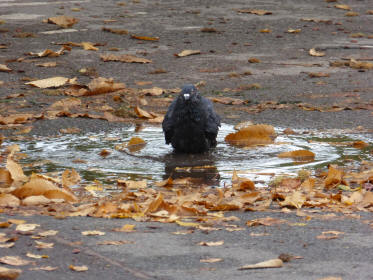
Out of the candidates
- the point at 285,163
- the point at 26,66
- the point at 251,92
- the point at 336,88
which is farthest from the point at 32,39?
the point at 285,163

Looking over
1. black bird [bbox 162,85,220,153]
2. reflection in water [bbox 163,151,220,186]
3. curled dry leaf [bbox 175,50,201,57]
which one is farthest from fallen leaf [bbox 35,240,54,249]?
curled dry leaf [bbox 175,50,201,57]

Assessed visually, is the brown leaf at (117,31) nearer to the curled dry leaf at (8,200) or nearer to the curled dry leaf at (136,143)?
the curled dry leaf at (136,143)

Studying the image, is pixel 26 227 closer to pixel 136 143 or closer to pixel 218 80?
pixel 136 143

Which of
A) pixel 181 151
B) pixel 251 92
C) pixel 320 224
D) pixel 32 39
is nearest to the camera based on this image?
pixel 320 224

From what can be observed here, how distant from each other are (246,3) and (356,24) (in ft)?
8.72

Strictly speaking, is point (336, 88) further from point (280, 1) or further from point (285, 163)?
point (280, 1)

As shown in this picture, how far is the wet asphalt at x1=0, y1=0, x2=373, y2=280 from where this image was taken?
4109mm

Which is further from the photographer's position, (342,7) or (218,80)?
(342,7)

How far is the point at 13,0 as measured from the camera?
16.9 meters

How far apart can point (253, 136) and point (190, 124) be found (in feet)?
3.15

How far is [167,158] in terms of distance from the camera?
7.70 m

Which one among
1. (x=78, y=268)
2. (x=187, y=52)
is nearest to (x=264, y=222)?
(x=78, y=268)

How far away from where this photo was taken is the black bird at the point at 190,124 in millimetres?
7602

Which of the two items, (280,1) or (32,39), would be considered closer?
(32,39)
